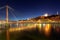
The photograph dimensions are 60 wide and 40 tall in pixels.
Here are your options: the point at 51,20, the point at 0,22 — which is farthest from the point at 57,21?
the point at 0,22

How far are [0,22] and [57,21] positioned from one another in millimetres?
78275

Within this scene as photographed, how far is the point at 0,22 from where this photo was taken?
6097cm

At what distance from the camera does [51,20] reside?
438 feet

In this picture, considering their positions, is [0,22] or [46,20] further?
[46,20]

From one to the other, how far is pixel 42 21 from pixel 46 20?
3.32m

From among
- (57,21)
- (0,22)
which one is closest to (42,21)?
(57,21)

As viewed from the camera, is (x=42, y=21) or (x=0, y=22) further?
(x=42, y=21)

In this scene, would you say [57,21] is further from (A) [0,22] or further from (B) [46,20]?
(A) [0,22]

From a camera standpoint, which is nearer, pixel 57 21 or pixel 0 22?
pixel 0 22

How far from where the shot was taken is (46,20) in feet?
438

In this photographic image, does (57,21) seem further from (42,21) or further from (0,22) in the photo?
(0,22)

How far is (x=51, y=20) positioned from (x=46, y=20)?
13.0 ft

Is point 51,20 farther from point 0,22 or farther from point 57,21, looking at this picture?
point 0,22

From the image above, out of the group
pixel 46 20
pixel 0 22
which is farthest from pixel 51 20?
pixel 0 22
